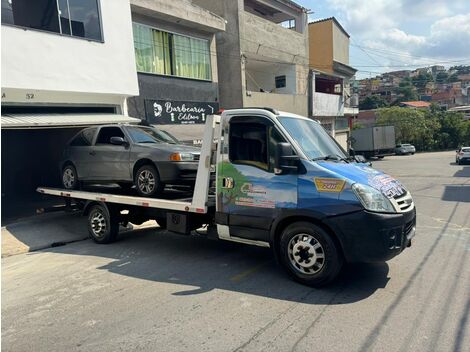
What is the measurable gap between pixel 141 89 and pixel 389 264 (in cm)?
1258

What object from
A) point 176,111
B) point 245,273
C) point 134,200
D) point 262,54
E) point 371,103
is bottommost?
point 245,273

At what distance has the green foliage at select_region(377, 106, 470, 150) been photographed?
54.0 metres

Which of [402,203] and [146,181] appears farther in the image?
[146,181]

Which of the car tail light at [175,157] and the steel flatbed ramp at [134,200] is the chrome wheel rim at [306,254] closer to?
the steel flatbed ramp at [134,200]

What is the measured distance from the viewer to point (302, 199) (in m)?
5.09

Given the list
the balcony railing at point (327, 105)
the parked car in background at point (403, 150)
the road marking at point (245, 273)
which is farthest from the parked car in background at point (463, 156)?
the road marking at point (245, 273)

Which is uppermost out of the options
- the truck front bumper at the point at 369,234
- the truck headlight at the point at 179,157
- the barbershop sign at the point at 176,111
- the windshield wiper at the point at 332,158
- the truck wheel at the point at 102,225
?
the barbershop sign at the point at 176,111

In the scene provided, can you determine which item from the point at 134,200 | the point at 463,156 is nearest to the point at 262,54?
the point at 463,156

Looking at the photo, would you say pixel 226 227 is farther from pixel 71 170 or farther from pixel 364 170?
pixel 71 170

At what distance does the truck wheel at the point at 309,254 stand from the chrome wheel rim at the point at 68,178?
5805mm

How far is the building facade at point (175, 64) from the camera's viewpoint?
Result: 15.8 metres

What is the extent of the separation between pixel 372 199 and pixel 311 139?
1356mm

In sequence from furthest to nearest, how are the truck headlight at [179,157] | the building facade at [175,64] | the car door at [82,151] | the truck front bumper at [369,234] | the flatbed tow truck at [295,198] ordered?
1. the building facade at [175,64]
2. the car door at [82,151]
3. the truck headlight at [179,157]
4. the flatbed tow truck at [295,198]
5. the truck front bumper at [369,234]

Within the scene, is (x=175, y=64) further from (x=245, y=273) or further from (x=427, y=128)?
(x=427, y=128)
